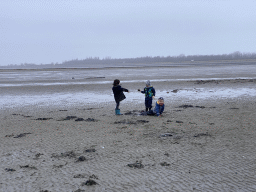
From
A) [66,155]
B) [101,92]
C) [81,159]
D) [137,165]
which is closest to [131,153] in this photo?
[137,165]

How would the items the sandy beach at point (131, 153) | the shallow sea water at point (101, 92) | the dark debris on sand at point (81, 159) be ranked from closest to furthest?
the sandy beach at point (131, 153)
the dark debris on sand at point (81, 159)
the shallow sea water at point (101, 92)

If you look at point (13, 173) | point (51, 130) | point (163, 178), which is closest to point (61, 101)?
point (51, 130)

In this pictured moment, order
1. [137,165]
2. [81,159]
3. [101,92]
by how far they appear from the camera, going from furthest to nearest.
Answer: [101,92] < [81,159] < [137,165]

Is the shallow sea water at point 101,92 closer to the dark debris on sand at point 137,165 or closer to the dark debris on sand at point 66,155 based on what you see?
the dark debris on sand at point 66,155

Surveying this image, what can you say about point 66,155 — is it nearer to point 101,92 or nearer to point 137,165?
point 137,165

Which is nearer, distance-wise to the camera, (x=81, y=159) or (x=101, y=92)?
(x=81, y=159)

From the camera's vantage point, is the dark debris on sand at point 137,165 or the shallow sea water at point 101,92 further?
the shallow sea water at point 101,92

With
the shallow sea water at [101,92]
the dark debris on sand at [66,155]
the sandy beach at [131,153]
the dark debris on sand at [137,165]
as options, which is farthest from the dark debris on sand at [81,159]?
the shallow sea water at [101,92]

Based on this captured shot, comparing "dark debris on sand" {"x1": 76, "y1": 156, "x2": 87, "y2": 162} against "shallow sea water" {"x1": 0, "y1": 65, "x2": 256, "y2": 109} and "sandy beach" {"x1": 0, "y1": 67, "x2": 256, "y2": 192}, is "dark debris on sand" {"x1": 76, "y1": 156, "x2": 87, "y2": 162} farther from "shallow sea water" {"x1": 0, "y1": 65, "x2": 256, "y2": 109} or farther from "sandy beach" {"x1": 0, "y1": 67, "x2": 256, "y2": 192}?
"shallow sea water" {"x1": 0, "y1": 65, "x2": 256, "y2": 109}

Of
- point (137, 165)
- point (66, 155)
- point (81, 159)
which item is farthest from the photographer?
point (66, 155)

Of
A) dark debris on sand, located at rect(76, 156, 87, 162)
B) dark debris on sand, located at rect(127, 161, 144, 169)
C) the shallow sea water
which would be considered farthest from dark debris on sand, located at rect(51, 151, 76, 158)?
the shallow sea water

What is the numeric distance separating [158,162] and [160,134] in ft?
7.44

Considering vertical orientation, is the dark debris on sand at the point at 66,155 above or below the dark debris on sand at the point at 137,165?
above

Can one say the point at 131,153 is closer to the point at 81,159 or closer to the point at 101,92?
the point at 81,159
